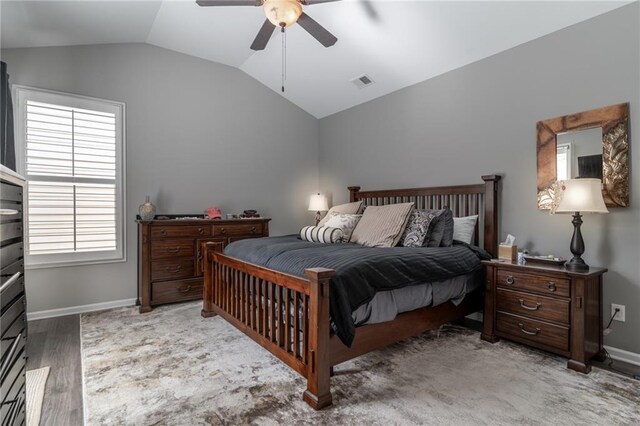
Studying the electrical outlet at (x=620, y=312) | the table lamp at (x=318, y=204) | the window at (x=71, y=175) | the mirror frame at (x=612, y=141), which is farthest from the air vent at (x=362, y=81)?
the electrical outlet at (x=620, y=312)

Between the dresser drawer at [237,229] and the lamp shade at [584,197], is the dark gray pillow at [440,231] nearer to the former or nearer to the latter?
the lamp shade at [584,197]

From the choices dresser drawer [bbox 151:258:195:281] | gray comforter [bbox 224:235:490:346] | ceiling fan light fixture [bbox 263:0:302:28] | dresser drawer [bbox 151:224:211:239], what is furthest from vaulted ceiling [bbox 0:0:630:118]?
dresser drawer [bbox 151:258:195:281]

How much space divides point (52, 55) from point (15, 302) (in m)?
3.31

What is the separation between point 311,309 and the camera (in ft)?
6.13

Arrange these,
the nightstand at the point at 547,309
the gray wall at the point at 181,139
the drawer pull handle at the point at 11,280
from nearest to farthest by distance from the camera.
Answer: the drawer pull handle at the point at 11,280 → the nightstand at the point at 547,309 → the gray wall at the point at 181,139

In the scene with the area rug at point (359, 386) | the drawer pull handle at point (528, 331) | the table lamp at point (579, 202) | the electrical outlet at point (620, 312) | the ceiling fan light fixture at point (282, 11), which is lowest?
the area rug at point (359, 386)

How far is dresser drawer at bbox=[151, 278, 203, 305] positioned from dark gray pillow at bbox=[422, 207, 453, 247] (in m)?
2.63

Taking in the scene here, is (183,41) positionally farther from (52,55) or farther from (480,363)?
(480,363)

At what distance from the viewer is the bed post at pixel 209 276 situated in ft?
10.8

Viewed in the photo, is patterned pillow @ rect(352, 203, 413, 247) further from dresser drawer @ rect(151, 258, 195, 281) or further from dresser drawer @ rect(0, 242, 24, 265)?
dresser drawer @ rect(0, 242, 24, 265)

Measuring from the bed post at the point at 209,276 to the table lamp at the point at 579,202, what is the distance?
2.86 meters

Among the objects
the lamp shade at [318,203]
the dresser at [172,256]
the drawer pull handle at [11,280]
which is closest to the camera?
the drawer pull handle at [11,280]

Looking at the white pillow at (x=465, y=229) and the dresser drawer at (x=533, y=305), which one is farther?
the white pillow at (x=465, y=229)

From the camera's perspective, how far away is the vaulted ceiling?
280cm
